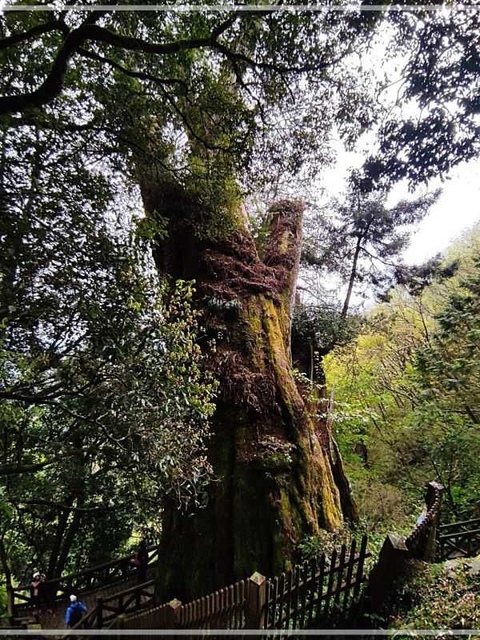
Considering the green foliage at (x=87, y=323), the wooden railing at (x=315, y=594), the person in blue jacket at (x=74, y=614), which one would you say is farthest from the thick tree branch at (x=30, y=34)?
the person in blue jacket at (x=74, y=614)

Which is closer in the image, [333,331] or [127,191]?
[127,191]

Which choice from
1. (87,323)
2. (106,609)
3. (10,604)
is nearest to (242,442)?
(87,323)

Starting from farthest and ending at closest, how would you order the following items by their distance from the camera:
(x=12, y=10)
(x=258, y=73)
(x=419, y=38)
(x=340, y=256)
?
(x=340, y=256)
(x=258, y=73)
(x=419, y=38)
(x=12, y=10)

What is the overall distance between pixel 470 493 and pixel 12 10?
440 inches

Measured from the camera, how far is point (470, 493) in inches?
350

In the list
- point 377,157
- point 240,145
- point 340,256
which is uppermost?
point 340,256

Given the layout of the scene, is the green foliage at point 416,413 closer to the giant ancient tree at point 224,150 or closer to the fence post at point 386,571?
the giant ancient tree at point 224,150

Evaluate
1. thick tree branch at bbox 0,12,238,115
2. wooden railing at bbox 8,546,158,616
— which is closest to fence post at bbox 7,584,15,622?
wooden railing at bbox 8,546,158,616

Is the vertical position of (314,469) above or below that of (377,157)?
below

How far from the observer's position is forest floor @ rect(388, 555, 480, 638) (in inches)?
134

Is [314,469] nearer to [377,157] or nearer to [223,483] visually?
[223,483]

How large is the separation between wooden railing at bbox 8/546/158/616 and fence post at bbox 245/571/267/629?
7.39 meters

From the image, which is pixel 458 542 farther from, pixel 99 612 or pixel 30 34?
pixel 30 34

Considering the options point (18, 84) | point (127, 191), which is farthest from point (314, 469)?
point (18, 84)
